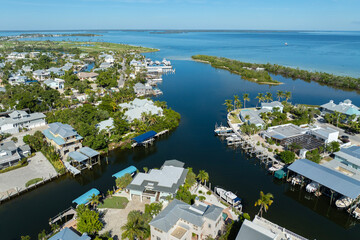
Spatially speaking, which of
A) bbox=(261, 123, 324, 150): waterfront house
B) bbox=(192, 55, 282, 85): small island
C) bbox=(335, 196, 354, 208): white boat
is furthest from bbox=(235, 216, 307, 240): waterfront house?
bbox=(192, 55, 282, 85): small island

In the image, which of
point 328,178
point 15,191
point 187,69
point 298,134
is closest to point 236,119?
point 298,134

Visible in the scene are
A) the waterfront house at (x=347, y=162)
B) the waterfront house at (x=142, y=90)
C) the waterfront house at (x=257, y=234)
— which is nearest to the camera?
the waterfront house at (x=257, y=234)

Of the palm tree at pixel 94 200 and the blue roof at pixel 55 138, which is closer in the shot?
the palm tree at pixel 94 200

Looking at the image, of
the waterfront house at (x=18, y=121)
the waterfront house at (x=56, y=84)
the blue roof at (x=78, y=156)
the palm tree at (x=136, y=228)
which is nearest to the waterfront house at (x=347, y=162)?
the palm tree at (x=136, y=228)

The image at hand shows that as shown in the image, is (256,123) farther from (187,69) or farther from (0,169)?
(187,69)

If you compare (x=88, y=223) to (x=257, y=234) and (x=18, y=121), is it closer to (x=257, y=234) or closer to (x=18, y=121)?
(x=257, y=234)

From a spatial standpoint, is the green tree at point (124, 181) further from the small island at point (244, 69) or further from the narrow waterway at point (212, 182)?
the small island at point (244, 69)

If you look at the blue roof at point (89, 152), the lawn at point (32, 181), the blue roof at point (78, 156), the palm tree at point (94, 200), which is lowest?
the lawn at point (32, 181)
